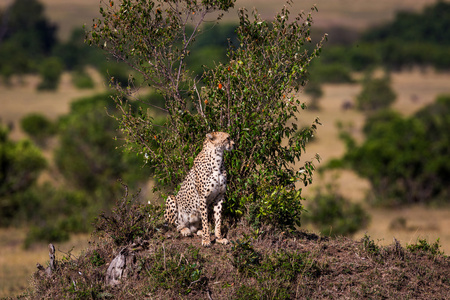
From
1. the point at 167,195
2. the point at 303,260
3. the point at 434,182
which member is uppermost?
the point at 434,182

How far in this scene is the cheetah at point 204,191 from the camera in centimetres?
952

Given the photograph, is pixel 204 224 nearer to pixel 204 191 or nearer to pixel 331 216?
pixel 204 191

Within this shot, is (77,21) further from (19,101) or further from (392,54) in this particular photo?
(392,54)

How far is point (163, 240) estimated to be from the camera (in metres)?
9.80

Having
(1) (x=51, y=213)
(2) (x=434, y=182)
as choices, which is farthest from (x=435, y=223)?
(1) (x=51, y=213)

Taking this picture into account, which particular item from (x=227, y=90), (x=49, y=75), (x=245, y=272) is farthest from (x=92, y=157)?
(x=49, y=75)

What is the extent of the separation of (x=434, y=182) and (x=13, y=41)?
79627 mm

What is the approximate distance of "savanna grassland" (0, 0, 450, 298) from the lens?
19.4m

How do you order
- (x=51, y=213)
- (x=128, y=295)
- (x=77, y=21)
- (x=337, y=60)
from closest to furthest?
1. (x=128, y=295)
2. (x=51, y=213)
3. (x=337, y=60)
4. (x=77, y=21)

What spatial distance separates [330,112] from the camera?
212ft

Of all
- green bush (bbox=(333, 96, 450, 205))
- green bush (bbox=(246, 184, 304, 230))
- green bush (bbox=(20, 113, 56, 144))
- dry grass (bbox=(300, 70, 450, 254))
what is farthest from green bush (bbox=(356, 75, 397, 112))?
green bush (bbox=(246, 184, 304, 230))

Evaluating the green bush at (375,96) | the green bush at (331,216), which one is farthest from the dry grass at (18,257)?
the green bush at (375,96)

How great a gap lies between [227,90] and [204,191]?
183 cm

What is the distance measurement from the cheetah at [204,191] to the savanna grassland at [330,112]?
3.03 feet
